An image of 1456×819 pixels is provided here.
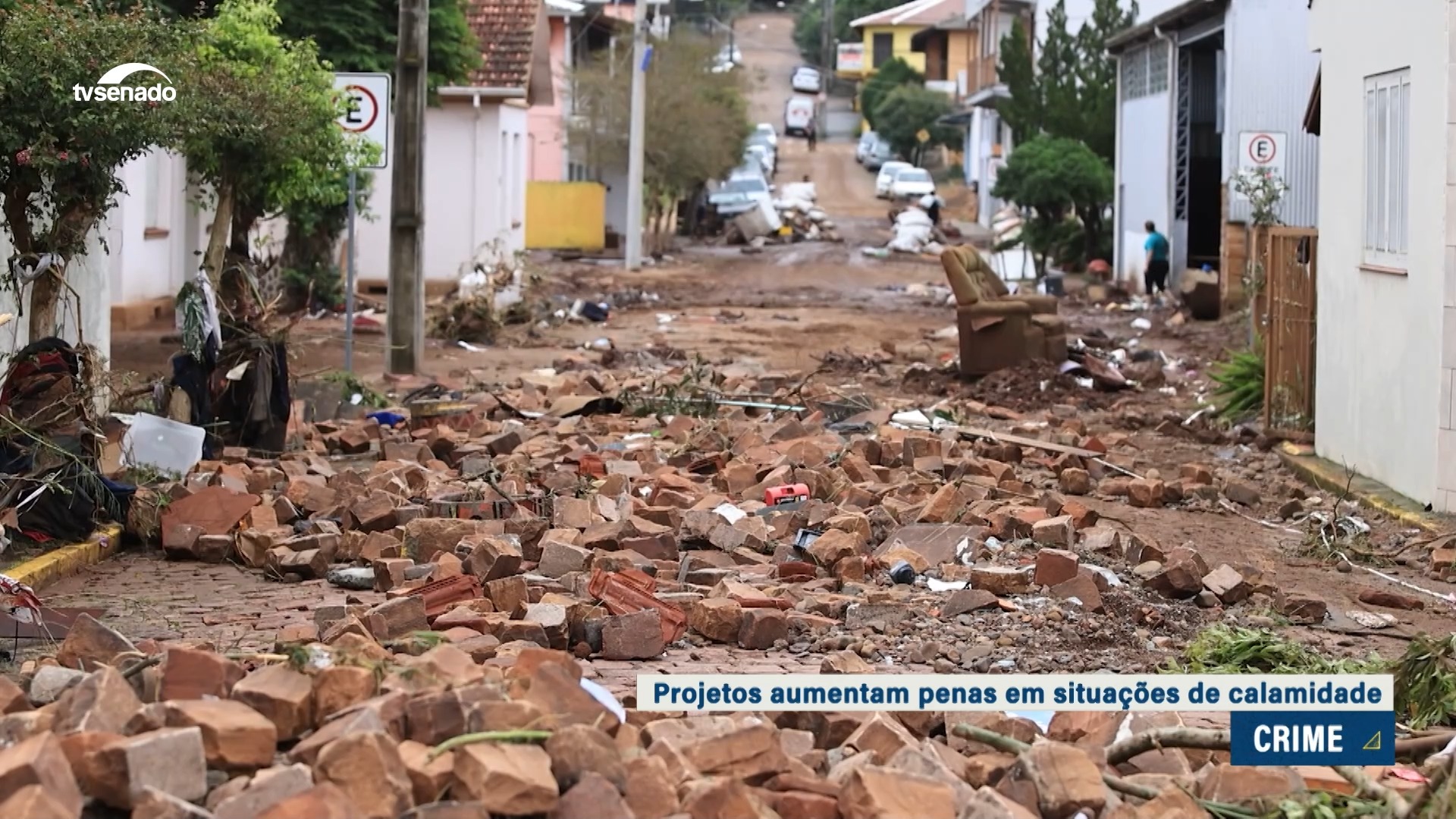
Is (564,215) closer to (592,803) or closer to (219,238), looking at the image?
(219,238)

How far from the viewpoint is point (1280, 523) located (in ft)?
38.3

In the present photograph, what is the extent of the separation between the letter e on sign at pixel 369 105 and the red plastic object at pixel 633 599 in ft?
31.0

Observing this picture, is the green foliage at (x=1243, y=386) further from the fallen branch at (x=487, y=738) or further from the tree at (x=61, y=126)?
the fallen branch at (x=487, y=738)

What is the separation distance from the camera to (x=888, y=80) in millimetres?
83688

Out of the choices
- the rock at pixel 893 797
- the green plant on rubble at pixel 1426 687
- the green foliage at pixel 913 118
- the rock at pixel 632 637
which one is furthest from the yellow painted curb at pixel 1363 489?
the green foliage at pixel 913 118

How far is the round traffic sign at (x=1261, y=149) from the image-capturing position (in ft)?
71.1

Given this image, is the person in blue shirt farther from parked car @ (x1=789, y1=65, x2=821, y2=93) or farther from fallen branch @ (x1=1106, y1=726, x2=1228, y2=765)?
parked car @ (x1=789, y1=65, x2=821, y2=93)

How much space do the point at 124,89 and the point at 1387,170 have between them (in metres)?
8.13

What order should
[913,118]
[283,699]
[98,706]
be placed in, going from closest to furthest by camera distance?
[98,706]
[283,699]
[913,118]

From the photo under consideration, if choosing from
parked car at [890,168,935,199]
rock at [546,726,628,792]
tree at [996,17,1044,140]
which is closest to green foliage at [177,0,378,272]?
rock at [546,726,628,792]

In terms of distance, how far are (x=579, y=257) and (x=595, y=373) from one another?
25.7 meters

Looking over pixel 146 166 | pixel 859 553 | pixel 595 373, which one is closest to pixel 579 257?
pixel 146 166

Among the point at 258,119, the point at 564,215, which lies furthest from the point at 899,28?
the point at 258,119

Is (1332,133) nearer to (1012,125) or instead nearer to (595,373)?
(595,373)
